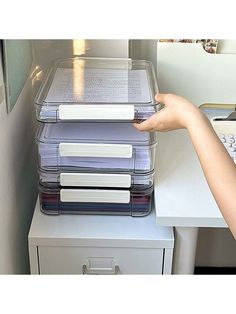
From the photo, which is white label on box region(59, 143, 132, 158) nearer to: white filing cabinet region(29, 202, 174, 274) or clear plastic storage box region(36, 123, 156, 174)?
clear plastic storage box region(36, 123, 156, 174)

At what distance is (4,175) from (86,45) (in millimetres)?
491

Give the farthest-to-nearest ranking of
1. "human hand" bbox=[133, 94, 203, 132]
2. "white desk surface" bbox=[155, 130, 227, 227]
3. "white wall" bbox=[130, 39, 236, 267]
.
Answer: "white wall" bbox=[130, 39, 236, 267] < "white desk surface" bbox=[155, 130, 227, 227] < "human hand" bbox=[133, 94, 203, 132]

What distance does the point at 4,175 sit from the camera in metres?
1.01

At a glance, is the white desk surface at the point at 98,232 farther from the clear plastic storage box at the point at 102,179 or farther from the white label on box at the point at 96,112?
the white label on box at the point at 96,112

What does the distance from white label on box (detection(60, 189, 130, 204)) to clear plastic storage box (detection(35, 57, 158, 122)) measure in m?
0.16

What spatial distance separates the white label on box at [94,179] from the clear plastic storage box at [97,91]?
0.39ft

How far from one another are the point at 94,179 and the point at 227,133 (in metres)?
0.36

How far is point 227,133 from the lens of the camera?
1.22m

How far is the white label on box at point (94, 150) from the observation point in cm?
103

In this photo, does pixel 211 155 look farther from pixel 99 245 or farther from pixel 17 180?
pixel 17 180

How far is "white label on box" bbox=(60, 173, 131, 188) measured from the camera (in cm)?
106

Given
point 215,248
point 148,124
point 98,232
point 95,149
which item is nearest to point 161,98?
point 148,124

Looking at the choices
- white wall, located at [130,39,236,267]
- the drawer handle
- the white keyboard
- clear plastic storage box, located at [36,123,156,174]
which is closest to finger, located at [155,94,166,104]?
clear plastic storage box, located at [36,123,156,174]
